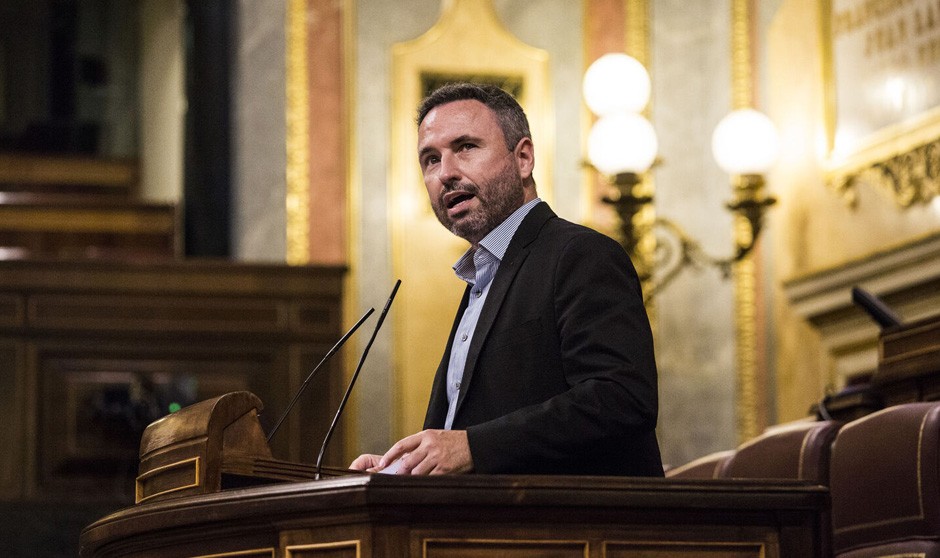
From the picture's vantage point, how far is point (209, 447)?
2439 millimetres

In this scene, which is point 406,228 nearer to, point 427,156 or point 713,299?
point 713,299

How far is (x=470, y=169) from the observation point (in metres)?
2.56

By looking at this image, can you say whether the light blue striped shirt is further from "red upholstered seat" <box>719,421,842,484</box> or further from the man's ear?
"red upholstered seat" <box>719,421,842,484</box>

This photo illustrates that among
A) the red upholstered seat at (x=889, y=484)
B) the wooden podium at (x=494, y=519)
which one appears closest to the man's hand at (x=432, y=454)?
the wooden podium at (x=494, y=519)

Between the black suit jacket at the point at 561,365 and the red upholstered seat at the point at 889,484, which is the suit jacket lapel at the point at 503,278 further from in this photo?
the red upholstered seat at the point at 889,484

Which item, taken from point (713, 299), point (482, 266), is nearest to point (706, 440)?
point (713, 299)

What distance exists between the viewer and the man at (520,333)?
2.21 meters

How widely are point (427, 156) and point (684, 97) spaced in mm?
4581

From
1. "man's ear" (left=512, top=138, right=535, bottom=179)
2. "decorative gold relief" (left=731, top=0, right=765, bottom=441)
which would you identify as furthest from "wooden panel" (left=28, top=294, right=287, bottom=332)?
"man's ear" (left=512, top=138, right=535, bottom=179)

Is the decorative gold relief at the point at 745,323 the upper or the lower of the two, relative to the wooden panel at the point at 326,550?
upper

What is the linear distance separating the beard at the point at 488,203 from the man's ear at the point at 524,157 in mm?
22

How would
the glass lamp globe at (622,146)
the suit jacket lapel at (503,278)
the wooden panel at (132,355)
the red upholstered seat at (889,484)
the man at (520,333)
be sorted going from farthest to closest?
the glass lamp globe at (622,146)
the wooden panel at (132,355)
the red upholstered seat at (889,484)
the suit jacket lapel at (503,278)
the man at (520,333)

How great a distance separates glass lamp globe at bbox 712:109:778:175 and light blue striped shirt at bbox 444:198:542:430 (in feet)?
11.8

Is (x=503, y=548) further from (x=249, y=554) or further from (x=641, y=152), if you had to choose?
(x=641, y=152)
